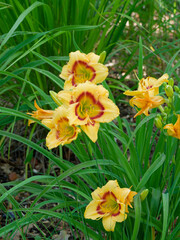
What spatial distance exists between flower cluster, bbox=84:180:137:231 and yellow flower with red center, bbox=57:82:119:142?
0.27 metres

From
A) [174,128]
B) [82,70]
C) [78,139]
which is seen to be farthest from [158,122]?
[78,139]

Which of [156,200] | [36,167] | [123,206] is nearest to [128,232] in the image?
[156,200]

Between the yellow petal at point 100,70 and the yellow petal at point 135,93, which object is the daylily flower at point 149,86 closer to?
the yellow petal at point 135,93

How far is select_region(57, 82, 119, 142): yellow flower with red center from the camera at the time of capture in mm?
1329

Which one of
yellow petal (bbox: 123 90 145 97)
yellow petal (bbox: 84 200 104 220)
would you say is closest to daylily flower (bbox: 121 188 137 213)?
yellow petal (bbox: 84 200 104 220)

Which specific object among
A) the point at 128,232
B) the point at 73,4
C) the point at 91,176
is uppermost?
the point at 73,4

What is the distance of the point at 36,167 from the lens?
2.76 metres

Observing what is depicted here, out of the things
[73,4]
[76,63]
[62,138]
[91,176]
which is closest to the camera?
[62,138]

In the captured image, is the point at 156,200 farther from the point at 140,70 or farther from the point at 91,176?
the point at 140,70

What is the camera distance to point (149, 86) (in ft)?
5.16

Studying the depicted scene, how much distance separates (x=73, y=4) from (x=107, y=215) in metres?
1.51

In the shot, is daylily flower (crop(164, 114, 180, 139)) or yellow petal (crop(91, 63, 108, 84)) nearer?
daylily flower (crop(164, 114, 180, 139))

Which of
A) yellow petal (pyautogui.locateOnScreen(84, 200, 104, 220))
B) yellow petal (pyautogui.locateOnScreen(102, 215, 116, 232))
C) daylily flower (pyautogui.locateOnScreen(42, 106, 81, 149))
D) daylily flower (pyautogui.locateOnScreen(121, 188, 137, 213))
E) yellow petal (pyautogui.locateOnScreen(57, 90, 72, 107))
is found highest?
yellow petal (pyautogui.locateOnScreen(57, 90, 72, 107))

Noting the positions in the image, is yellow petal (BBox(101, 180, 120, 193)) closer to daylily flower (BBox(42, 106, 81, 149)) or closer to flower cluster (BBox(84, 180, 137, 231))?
flower cluster (BBox(84, 180, 137, 231))
